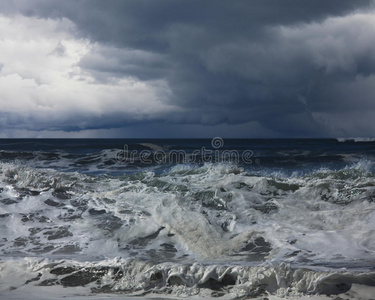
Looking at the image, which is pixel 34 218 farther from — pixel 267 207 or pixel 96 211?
pixel 267 207

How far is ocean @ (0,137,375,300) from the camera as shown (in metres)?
4.04

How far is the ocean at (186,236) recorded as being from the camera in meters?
4.04

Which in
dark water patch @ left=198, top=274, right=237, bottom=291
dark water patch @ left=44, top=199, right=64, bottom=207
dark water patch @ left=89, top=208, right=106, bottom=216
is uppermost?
dark water patch @ left=44, top=199, right=64, bottom=207

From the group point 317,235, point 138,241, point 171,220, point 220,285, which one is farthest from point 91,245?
point 317,235

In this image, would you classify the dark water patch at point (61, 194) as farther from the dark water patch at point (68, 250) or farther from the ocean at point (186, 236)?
the dark water patch at point (68, 250)

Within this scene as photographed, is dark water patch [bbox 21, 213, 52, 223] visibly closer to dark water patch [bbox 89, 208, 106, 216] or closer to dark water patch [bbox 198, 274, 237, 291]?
dark water patch [bbox 89, 208, 106, 216]

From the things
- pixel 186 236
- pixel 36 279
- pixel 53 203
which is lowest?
pixel 36 279

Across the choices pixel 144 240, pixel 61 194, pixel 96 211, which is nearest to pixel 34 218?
pixel 96 211

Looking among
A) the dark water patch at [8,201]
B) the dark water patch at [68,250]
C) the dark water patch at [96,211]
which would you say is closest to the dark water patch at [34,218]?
the dark water patch at [96,211]

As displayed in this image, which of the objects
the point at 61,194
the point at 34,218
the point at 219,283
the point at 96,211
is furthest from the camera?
the point at 61,194

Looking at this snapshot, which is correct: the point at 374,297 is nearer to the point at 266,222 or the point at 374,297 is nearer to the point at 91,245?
the point at 266,222

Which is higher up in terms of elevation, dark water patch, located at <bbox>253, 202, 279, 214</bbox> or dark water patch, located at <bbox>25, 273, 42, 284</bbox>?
dark water patch, located at <bbox>253, 202, 279, 214</bbox>

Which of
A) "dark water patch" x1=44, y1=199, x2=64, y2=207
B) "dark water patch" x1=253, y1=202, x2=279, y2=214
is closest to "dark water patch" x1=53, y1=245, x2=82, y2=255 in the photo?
"dark water patch" x1=44, y1=199, x2=64, y2=207

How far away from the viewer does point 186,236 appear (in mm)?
5859
